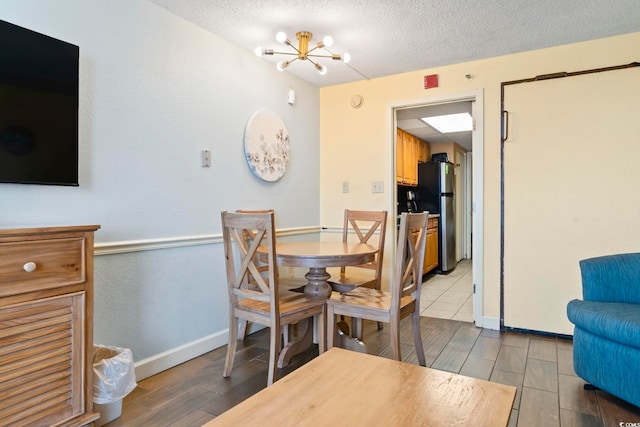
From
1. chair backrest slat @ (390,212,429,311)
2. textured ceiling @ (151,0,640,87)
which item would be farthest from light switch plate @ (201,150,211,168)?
chair backrest slat @ (390,212,429,311)

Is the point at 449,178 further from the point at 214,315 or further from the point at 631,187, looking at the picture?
the point at 214,315

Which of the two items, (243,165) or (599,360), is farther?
(243,165)

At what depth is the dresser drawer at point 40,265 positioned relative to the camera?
1293mm

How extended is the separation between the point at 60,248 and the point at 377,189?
2.72 metres

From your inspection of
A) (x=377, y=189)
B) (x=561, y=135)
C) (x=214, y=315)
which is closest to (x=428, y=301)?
(x=377, y=189)

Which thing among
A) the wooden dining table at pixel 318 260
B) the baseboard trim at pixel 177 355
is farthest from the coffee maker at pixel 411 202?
the baseboard trim at pixel 177 355

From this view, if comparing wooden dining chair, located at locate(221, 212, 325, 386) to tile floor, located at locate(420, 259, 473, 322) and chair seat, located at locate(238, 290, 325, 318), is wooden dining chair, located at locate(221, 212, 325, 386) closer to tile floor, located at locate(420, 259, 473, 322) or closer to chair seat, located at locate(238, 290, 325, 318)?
chair seat, located at locate(238, 290, 325, 318)

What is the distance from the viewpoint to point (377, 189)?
3631 millimetres

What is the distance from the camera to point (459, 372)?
226 centimetres

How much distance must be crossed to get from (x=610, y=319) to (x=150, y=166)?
260 centimetres

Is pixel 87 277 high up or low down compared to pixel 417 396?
up

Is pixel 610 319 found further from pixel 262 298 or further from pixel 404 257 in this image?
pixel 262 298

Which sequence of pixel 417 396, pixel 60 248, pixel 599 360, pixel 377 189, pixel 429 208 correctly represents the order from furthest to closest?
pixel 429 208
pixel 377 189
pixel 599 360
pixel 60 248
pixel 417 396

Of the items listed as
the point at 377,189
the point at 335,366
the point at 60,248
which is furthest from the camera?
the point at 377,189
